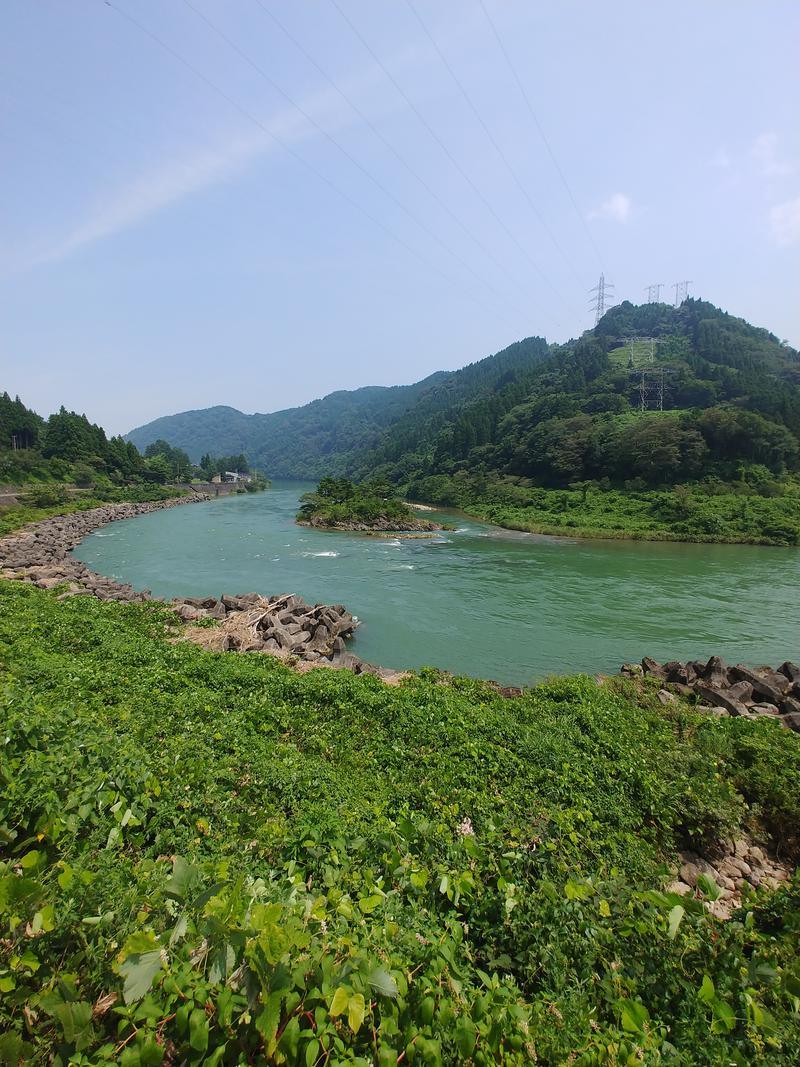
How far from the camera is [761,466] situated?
45.8 meters

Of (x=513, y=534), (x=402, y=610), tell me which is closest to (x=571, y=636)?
(x=402, y=610)

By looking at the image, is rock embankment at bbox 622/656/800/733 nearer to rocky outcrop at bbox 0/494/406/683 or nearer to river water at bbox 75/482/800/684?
river water at bbox 75/482/800/684

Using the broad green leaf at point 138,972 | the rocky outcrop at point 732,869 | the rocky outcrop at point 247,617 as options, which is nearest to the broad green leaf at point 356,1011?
the broad green leaf at point 138,972

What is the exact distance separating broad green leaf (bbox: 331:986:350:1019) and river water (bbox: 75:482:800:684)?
35.1ft

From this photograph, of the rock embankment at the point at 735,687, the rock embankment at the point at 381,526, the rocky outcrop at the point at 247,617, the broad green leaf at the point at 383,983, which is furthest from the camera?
the rock embankment at the point at 381,526

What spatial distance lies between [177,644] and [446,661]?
6.89m

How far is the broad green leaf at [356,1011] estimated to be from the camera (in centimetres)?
193

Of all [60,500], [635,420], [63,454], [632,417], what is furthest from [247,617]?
[63,454]

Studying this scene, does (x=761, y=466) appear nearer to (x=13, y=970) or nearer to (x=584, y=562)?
(x=584, y=562)

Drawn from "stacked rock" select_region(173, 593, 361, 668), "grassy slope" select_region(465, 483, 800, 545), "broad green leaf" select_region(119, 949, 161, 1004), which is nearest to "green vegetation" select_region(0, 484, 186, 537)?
"stacked rock" select_region(173, 593, 361, 668)

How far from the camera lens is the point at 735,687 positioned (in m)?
10.6

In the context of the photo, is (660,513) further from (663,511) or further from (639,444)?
(639,444)

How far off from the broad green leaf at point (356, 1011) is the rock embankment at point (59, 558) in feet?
56.7

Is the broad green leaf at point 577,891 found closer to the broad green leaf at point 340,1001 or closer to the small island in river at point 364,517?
the broad green leaf at point 340,1001
